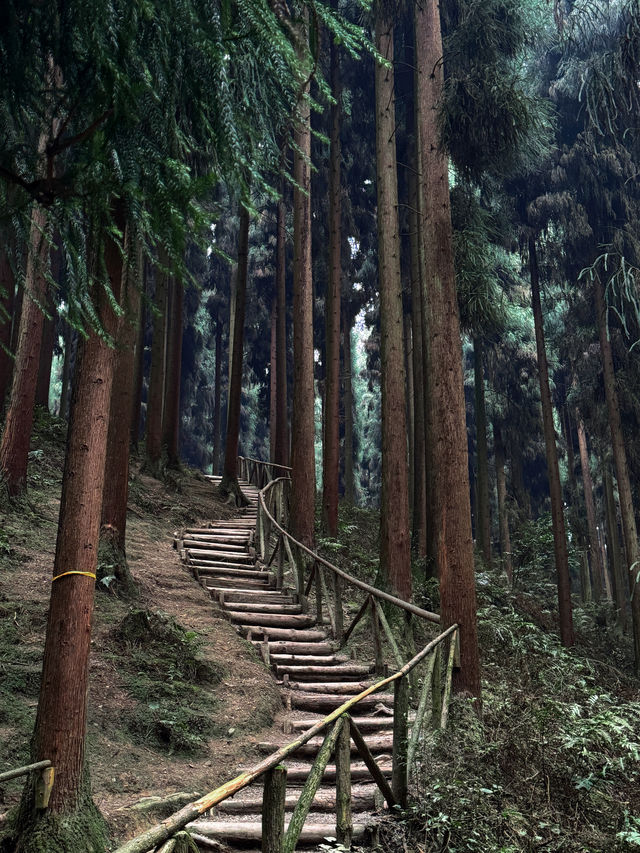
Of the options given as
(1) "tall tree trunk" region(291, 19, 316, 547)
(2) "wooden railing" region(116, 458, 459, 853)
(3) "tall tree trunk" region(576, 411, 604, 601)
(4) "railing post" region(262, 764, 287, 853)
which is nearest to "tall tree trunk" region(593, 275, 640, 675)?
(1) "tall tree trunk" region(291, 19, 316, 547)

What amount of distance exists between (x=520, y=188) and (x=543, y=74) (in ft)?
10.5

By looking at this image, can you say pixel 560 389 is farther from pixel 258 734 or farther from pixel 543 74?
pixel 258 734

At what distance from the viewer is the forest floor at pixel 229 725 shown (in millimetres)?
4949

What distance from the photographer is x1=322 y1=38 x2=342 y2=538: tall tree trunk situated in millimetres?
15484

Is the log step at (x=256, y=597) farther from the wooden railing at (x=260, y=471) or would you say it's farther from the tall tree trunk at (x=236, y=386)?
the tall tree trunk at (x=236, y=386)

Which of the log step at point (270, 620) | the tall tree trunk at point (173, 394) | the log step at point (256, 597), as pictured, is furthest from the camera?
the tall tree trunk at point (173, 394)

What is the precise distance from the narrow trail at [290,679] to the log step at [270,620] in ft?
0.05

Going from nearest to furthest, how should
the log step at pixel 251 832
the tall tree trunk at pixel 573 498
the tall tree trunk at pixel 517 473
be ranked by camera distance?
1. the log step at pixel 251 832
2. the tall tree trunk at pixel 517 473
3. the tall tree trunk at pixel 573 498

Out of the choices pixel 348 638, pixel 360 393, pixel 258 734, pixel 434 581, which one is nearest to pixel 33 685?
pixel 258 734

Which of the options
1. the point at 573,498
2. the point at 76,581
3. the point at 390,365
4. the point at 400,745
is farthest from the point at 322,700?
the point at 573,498

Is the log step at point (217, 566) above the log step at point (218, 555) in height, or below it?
below

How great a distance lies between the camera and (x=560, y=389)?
2806 cm

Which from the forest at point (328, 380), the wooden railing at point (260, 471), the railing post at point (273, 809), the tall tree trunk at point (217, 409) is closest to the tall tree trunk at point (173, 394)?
the forest at point (328, 380)

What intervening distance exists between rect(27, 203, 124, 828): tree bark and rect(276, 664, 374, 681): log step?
4.60 meters
